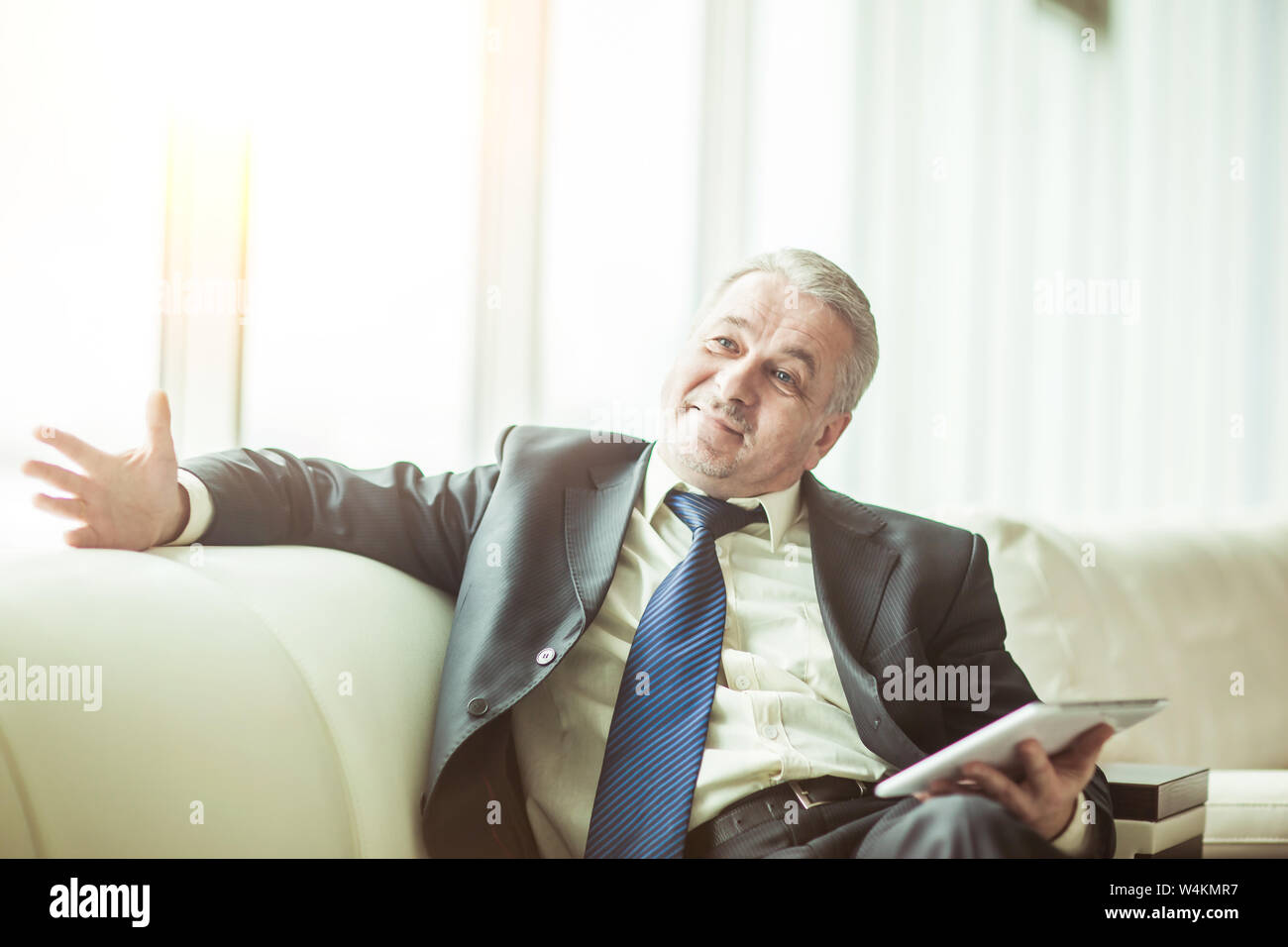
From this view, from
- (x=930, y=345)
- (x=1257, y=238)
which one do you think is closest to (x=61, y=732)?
(x=930, y=345)

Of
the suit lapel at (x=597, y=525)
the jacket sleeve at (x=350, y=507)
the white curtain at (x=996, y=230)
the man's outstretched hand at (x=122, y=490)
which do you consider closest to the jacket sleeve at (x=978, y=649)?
the suit lapel at (x=597, y=525)

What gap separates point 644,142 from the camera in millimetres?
2295

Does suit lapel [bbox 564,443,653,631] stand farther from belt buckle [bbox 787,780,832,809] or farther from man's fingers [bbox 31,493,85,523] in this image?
man's fingers [bbox 31,493,85,523]

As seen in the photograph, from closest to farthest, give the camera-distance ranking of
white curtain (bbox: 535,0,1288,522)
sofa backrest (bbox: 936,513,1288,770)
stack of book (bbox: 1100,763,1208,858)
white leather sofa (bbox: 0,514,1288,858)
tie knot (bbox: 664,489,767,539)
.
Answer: white leather sofa (bbox: 0,514,1288,858) < stack of book (bbox: 1100,763,1208,858) < tie knot (bbox: 664,489,767,539) < sofa backrest (bbox: 936,513,1288,770) < white curtain (bbox: 535,0,1288,522)

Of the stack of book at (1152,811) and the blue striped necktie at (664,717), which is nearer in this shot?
the blue striped necktie at (664,717)

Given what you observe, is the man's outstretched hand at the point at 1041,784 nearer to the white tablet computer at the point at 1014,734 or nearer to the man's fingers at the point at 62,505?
the white tablet computer at the point at 1014,734

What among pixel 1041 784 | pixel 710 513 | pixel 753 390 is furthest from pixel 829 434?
pixel 1041 784

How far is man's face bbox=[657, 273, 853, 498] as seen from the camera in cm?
148

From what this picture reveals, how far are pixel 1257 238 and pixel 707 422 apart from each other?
2213 millimetres

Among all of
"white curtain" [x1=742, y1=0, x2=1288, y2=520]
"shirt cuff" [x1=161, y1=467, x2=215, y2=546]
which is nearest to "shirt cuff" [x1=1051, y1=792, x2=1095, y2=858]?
"shirt cuff" [x1=161, y1=467, x2=215, y2=546]

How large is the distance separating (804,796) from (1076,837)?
0.32 metres

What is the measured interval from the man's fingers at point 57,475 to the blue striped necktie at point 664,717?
0.68 m

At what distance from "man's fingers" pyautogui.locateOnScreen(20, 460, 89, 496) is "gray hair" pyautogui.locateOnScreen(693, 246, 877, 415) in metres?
0.91

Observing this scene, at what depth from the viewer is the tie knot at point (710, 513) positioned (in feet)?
4.66
